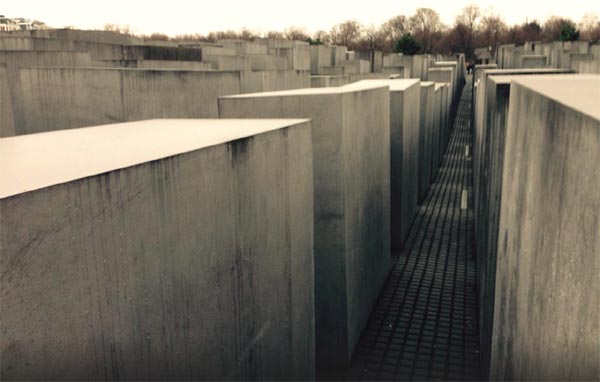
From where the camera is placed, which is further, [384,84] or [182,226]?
[384,84]

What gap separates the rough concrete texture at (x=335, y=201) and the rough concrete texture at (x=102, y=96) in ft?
5.78

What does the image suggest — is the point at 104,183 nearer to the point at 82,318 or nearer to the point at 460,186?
the point at 82,318

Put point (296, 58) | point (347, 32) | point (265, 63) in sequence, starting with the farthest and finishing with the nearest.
Answer: point (347, 32) → point (296, 58) → point (265, 63)

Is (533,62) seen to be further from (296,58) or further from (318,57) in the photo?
(318,57)

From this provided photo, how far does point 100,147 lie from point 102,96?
134 inches

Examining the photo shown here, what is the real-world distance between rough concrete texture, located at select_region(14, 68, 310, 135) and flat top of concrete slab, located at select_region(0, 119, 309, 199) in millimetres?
1906

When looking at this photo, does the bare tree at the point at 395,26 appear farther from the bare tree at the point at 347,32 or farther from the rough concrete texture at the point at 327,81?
the rough concrete texture at the point at 327,81

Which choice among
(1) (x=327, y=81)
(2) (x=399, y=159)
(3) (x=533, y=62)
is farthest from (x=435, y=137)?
(2) (x=399, y=159)

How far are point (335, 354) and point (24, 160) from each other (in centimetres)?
357

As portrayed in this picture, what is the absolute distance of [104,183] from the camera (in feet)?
8.13

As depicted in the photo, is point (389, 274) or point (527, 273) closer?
point (527, 273)

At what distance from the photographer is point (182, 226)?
3029 millimetres

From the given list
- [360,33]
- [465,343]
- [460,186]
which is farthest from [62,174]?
[360,33]

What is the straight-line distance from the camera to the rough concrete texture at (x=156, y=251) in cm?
220
